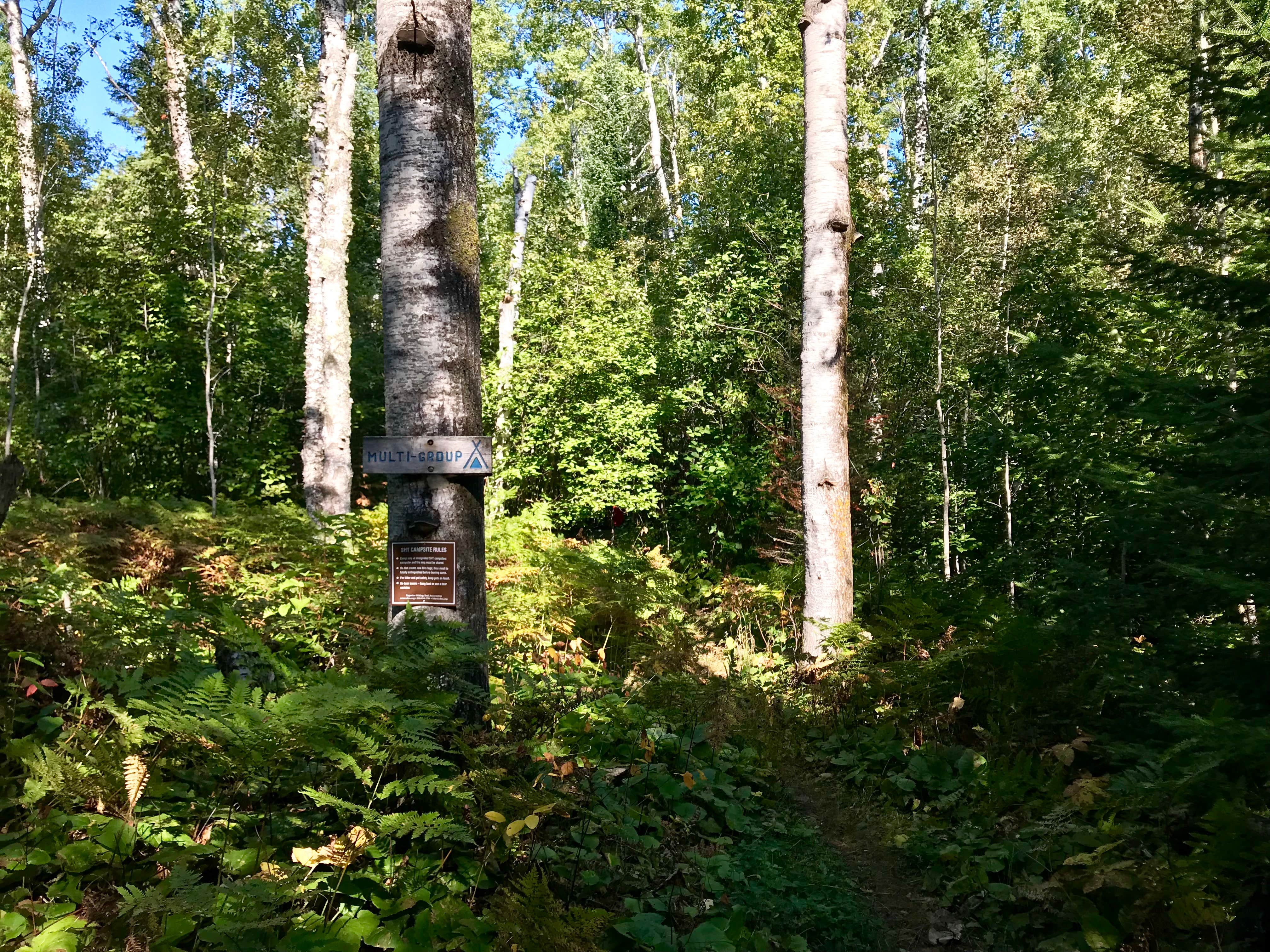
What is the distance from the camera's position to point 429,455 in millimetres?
3561

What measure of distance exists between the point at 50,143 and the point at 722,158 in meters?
12.9

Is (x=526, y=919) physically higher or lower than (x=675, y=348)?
lower

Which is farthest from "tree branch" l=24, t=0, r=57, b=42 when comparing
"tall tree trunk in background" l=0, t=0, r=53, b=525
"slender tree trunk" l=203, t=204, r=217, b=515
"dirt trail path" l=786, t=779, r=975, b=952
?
"dirt trail path" l=786, t=779, r=975, b=952

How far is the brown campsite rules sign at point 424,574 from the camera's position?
3627mm

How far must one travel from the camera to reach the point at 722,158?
16328mm

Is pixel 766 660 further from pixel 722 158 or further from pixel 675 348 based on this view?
pixel 722 158

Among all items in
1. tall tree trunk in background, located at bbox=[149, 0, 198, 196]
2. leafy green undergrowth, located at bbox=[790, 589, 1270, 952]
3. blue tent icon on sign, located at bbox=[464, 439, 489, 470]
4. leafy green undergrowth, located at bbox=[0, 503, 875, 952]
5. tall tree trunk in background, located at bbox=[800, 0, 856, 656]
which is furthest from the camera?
tall tree trunk in background, located at bbox=[149, 0, 198, 196]

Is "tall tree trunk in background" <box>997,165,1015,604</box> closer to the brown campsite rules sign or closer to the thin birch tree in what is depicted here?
the brown campsite rules sign

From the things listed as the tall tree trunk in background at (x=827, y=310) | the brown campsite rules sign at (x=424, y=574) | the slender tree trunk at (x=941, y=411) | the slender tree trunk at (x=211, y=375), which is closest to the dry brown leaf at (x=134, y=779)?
the brown campsite rules sign at (x=424, y=574)

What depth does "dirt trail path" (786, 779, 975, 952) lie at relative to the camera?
3426mm

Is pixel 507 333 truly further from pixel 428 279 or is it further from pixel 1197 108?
pixel 1197 108

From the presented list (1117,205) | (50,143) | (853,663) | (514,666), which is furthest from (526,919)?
(1117,205)

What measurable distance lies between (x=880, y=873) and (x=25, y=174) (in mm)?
18865

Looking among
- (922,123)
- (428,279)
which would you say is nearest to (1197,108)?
(922,123)
